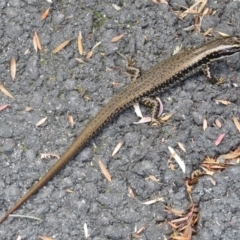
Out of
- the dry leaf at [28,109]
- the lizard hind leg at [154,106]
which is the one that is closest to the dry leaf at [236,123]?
the lizard hind leg at [154,106]

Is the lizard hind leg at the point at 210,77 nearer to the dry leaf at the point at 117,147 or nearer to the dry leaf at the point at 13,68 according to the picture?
the dry leaf at the point at 117,147

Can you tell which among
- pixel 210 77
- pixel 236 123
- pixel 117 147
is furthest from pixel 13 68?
pixel 236 123

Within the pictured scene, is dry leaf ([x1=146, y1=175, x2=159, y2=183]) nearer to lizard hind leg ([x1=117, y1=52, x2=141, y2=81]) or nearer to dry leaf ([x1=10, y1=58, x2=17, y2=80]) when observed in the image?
lizard hind leg ([x1=117, y1=52, x2=141, y2=81])

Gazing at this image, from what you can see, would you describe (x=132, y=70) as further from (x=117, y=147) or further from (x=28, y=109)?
(x=28, y=109)

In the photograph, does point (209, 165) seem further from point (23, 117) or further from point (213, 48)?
point (23, 117)

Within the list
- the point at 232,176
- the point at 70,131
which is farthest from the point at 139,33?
the point at 232,176
